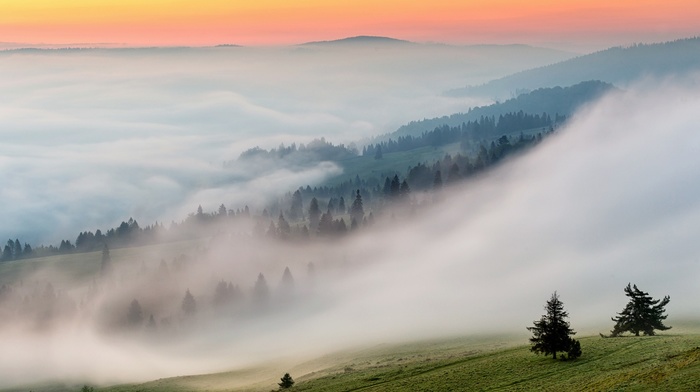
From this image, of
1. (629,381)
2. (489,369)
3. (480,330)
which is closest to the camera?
(629,381)

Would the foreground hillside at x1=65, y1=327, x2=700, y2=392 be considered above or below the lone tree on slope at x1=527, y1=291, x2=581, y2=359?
below

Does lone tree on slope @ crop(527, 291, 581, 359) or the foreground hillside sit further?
lone tree on slope @ crop(527, 291, 581, 359)

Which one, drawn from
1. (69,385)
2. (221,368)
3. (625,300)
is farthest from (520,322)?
(69,385)

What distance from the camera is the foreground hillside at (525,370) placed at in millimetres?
65562

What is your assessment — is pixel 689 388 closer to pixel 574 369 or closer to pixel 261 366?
pixel 574 369

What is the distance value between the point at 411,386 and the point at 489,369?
9415mm

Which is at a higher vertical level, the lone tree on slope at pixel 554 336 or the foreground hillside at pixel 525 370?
the lone tree on slope at pixel 554 336

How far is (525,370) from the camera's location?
8325cm

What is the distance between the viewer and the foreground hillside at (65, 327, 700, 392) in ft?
215

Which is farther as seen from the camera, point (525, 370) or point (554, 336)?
point (554, 336)

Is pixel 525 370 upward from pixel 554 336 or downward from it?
downward

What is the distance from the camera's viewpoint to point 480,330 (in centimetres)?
15638

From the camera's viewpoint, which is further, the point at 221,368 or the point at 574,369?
the point at 221,368

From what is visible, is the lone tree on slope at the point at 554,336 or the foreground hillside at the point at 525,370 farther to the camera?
the lone tree on slope at the point at 554,336
